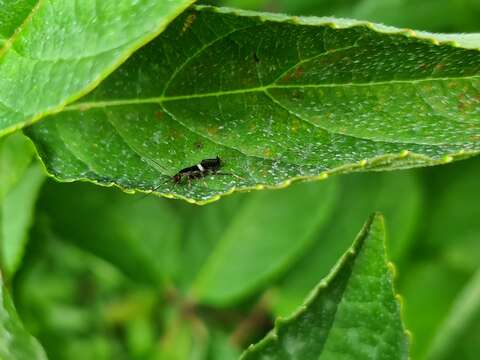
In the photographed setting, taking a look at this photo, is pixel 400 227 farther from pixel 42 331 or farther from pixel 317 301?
pixel 317 301

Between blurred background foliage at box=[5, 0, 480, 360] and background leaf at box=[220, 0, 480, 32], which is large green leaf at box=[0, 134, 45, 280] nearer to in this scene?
blurred background foliage at box=[5, 0, 480, 360]

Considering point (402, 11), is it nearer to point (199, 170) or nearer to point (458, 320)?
point (458, 320)

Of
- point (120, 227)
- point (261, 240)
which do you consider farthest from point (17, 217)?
point (261, 240)

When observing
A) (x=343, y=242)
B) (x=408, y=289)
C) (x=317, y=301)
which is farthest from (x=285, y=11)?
(x=317, y=301)

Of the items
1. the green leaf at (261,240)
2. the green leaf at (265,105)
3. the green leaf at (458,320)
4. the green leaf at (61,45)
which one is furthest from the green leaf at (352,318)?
the green leaf at (458,320)

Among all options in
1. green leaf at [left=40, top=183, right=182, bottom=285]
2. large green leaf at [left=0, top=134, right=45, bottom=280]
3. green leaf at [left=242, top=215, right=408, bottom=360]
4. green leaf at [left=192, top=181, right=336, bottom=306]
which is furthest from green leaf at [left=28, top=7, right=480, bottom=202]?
green leaf at [left=192, top=181, right=336, bottom=306]

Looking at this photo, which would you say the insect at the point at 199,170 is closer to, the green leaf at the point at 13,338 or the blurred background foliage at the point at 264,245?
the green leaf at the point at 13,338
